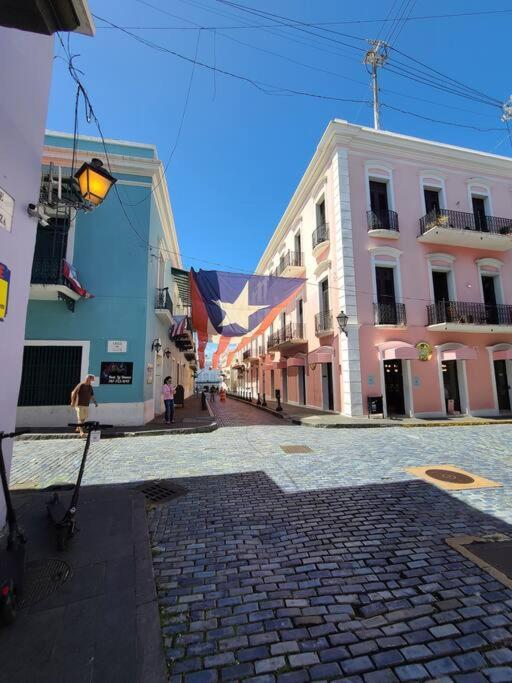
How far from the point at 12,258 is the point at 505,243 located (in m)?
18.2

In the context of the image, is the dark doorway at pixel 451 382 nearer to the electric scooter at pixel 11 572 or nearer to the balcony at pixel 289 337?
the balcony at pixel 289 337

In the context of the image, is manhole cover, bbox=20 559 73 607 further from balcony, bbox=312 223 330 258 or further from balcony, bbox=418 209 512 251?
balcony, bbox=418 209 512 251

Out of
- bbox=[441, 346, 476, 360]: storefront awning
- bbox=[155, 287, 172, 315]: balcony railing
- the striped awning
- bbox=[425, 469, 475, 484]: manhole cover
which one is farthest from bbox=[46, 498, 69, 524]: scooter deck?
bbox=[441, 346, 476, 360]: storefront awning

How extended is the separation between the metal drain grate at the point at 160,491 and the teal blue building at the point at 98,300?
6176 millimetres

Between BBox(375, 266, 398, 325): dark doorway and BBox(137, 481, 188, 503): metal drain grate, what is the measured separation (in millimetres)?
10879

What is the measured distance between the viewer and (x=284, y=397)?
21469mm

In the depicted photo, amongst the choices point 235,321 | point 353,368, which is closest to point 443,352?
point 353,368

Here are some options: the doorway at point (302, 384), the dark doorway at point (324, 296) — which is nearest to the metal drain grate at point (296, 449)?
the dark doorway at point (324, 296)

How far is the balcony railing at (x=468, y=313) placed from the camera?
13.4 metres

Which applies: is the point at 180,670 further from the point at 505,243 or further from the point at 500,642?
the point at 505,243

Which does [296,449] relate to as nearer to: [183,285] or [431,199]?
[183,285]

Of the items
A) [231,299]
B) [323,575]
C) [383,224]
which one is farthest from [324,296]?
[323,575]

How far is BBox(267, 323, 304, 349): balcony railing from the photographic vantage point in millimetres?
17780

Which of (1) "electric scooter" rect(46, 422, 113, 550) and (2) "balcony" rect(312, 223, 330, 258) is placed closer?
(1) "electric scooter" rect(46, 422, 113, 550)
